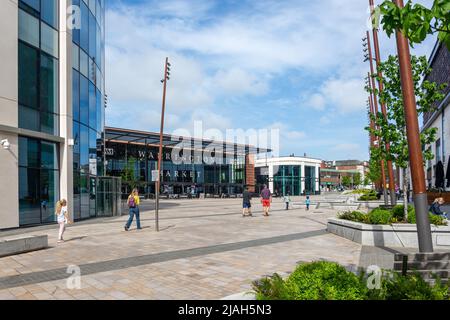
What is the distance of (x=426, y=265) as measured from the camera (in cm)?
530

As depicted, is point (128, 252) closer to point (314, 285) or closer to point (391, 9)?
point (314, 285)

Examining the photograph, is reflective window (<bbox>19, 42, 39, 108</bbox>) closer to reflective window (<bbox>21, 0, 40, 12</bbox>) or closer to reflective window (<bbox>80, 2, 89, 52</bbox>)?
reflective window (<bbox>21, 0, 40, 12</bbox>)

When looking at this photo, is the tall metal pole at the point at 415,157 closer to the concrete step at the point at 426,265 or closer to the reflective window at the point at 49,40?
the concrete step at the point at 426,265

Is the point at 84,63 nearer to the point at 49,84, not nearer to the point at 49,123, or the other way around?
the point at 49,84

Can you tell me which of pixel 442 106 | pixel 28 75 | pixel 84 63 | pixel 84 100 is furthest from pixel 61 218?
pixel 442 106

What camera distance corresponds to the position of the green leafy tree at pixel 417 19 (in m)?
3.59

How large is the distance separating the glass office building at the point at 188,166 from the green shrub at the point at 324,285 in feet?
186

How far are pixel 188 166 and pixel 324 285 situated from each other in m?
68.6

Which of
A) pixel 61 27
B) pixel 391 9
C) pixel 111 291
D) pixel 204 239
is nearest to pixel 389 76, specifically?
pixel 204 239

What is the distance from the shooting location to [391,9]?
391 cm

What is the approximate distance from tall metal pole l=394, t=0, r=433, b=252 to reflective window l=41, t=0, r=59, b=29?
698 inches
